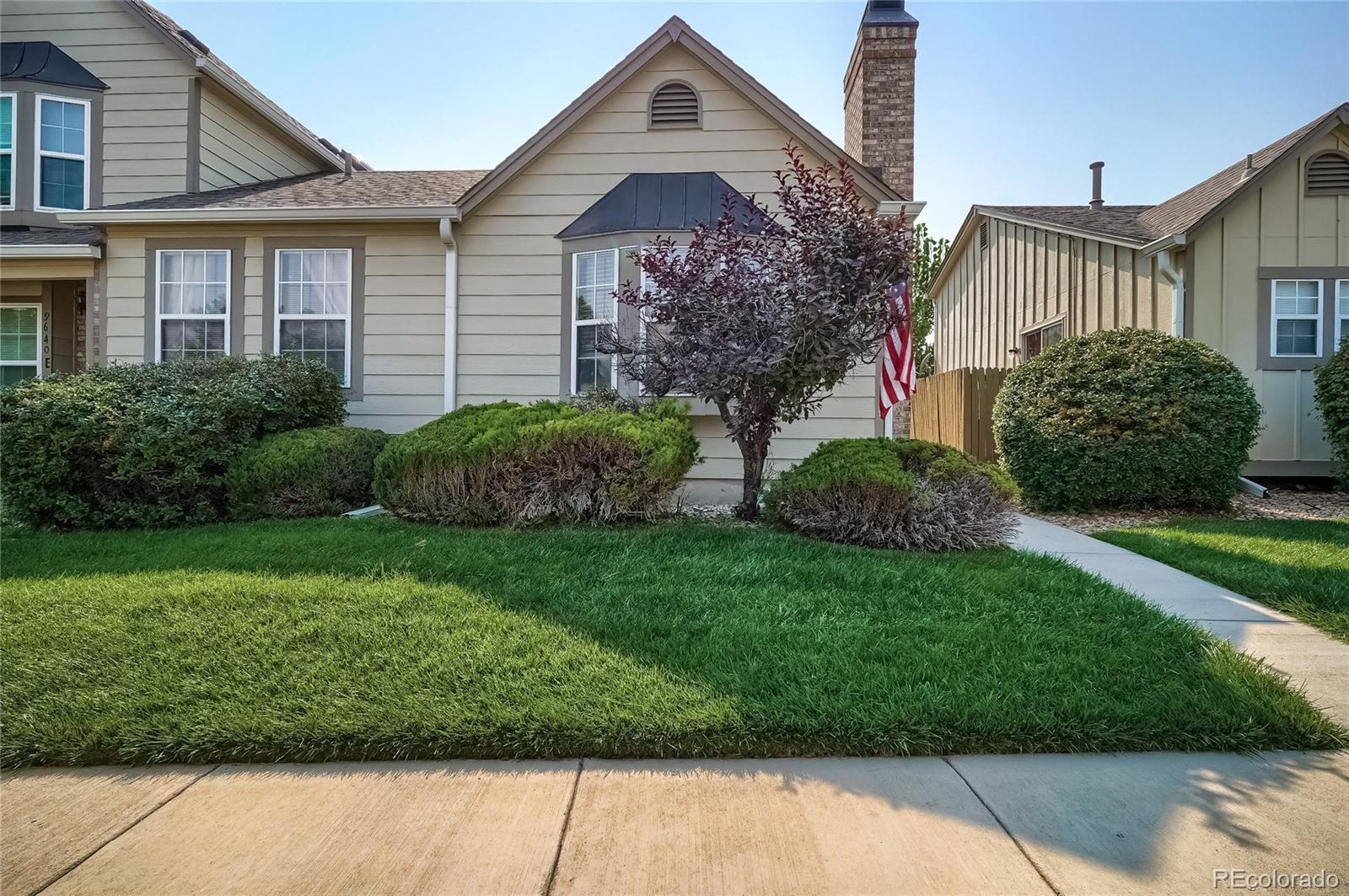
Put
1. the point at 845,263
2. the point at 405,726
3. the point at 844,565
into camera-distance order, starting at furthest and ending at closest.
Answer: the point at 845,263 < the point at 844,565 < the point at 405,726

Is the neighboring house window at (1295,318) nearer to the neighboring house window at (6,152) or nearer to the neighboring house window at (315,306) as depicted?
the neighboring house window at (315,306)

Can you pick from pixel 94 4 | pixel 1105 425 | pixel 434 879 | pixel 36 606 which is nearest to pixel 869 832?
pixel 434 879

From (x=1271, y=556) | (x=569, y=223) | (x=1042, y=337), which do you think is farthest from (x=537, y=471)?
(x=1042, y=337)

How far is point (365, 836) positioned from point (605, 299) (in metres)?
6.83

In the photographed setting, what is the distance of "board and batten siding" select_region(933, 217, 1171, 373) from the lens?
35.0 feet

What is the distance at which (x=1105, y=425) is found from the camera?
26.5ft

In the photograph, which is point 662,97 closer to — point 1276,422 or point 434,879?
point 434,879

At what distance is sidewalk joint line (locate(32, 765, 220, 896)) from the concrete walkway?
4799 millimetres

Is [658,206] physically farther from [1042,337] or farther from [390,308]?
[1042,337]

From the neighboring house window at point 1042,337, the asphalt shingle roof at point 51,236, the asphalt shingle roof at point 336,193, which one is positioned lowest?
the neighboring house window at point 1042,337

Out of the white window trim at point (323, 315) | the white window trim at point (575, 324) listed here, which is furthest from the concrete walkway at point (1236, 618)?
the white window trim at point (323, 315)

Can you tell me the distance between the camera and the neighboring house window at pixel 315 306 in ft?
29.2

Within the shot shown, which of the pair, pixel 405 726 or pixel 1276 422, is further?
pixel 1276 422

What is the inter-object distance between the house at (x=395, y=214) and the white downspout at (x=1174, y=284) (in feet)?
12.9
